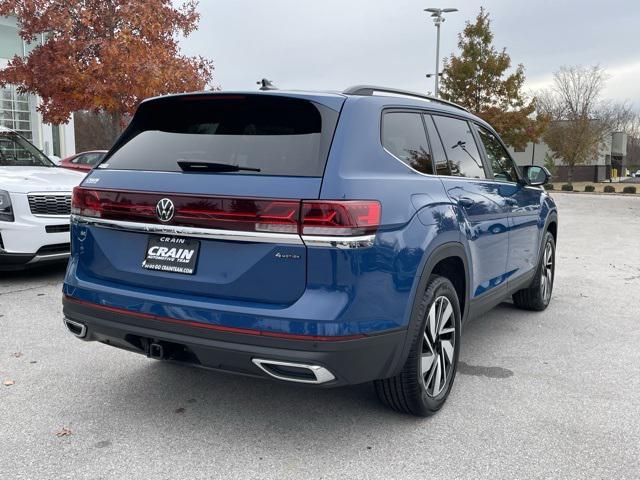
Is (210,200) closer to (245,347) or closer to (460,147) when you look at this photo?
(245,347)

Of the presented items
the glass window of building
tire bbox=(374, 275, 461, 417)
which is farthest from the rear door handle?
the glass window of building

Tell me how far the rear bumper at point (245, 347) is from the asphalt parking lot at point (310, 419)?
46 cm

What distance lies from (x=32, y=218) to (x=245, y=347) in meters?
4.64

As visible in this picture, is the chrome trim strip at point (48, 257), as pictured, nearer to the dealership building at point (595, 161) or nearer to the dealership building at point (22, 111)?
the dealership building at point (22, 111)

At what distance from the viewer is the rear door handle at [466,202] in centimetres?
370

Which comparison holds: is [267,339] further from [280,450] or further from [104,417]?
[104,417]

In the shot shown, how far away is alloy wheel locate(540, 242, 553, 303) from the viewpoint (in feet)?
19.6

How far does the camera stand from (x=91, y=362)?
14.1 ft

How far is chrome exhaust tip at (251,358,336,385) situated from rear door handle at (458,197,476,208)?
1.49 meters

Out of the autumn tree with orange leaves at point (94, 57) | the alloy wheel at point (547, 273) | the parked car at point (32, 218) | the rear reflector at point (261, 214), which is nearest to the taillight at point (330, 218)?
the rear reflector at point (261, 214)

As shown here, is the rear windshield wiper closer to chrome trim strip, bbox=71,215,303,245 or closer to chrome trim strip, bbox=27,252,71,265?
chrome trim strip, bbox=71,215,303,245

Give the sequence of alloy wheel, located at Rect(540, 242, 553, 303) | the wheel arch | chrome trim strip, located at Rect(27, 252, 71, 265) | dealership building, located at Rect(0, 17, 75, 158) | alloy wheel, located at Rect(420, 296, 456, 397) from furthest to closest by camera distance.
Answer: dealership building, located at Rect(0, 17, 75, 158), chrome trim strip, located at Rect(27, 252, 71, 265), alloy wheel, located at Rect(540, 242, 553, 303), alloy wheel, located at Rect(420, 296, 456, 397), the wheel arch

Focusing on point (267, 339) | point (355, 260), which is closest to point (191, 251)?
point (267, 339)

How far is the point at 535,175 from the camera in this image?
5.46 m
